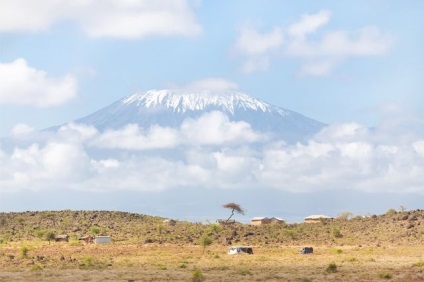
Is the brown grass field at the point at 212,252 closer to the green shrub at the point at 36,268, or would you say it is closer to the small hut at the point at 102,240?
the green shrub at the point at 36,268

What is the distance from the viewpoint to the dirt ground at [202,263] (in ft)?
201

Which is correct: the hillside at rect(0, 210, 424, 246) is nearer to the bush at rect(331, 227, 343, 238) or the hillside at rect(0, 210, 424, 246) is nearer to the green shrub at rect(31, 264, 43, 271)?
the bush at rect(331, 227, 343, 238)

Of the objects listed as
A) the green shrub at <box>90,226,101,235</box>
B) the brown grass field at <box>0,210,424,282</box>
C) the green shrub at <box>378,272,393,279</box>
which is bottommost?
the green shrub at <box>378,272,393,279</box>

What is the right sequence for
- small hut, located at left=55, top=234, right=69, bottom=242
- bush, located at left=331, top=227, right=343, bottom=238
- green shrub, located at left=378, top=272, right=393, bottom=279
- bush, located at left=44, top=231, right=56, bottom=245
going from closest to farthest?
1. green shrub, located at left=378, top=272, right=393, bottom=279
2. bush, located at left=44, top=231, right=56, bottom=245
3. small hut, located at left=55, top=234, right=69, bottom=242
4. bush, located at left=331, top=227, right=343, bottom=238

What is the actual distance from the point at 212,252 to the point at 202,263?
1595 centimetres

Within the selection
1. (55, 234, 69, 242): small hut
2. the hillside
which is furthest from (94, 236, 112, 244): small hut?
(55, 234, 69, 242): small hut

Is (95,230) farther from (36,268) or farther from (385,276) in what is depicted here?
(385,276)

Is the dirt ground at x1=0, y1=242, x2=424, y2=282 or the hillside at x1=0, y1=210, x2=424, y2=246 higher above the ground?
the hillside at x1=0, y1=210, x2=424, y2=246

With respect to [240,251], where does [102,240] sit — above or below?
above

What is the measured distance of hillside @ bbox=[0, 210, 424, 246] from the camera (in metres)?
111

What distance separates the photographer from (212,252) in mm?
91750

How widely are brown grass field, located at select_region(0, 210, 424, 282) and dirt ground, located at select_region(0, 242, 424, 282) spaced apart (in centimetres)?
8

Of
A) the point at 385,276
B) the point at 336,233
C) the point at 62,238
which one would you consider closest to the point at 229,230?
the point at 336,233

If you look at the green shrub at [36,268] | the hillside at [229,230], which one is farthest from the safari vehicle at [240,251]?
the green shrub at [36,268]
